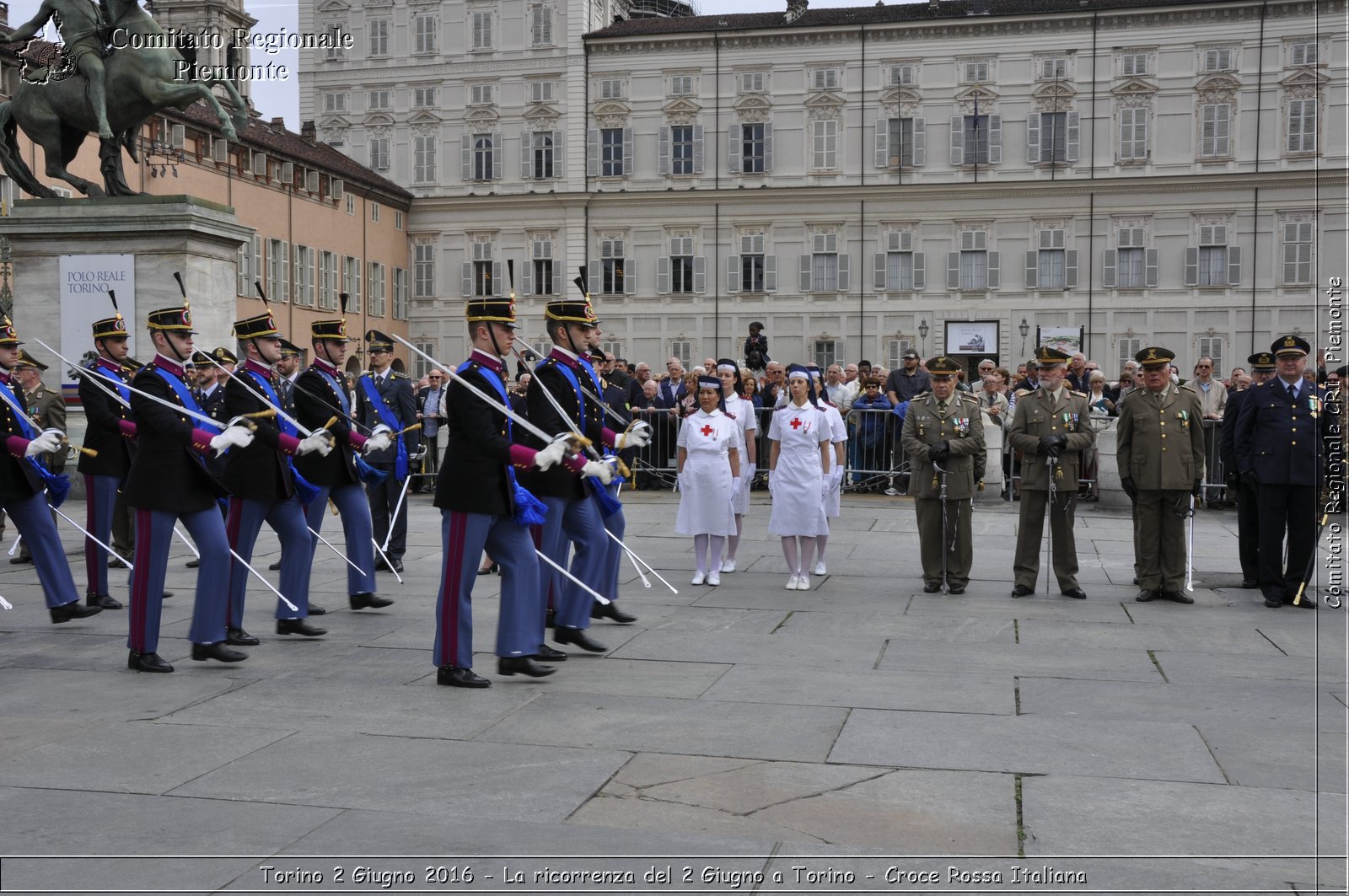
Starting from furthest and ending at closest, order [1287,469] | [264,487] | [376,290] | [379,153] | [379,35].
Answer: [379,153] < [379,35] < [376,290] < [1287,469] < [264,487]

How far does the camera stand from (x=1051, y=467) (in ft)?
39.0

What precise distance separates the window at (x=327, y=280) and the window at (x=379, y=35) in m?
10.4

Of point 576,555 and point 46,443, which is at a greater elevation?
point 46,443

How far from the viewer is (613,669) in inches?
330

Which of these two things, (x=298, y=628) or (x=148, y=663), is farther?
(x=298, y=628)

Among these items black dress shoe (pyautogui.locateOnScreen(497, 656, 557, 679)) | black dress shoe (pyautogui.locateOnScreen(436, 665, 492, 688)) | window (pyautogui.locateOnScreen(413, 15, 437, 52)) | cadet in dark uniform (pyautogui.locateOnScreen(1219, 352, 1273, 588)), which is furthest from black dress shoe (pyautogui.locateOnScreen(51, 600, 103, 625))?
window (pyautogui.locateOnScreen(413, 15, 437, 52))

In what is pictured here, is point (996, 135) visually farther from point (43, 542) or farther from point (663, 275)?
point (43, 542)

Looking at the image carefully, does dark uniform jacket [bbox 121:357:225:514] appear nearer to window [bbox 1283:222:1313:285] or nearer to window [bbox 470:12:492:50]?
window [bbox 1283:222:1313:285]

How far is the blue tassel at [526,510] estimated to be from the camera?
7.84 m

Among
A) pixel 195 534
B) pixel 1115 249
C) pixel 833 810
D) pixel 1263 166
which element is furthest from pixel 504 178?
pixel 833 810

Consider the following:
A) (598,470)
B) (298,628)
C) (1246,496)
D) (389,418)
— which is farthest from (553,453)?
(1246,496)

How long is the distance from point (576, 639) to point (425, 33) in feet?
156

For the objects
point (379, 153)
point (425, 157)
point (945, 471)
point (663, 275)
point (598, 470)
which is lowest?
point (945, 471)

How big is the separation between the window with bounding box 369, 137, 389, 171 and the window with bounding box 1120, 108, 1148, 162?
88.8 feet
